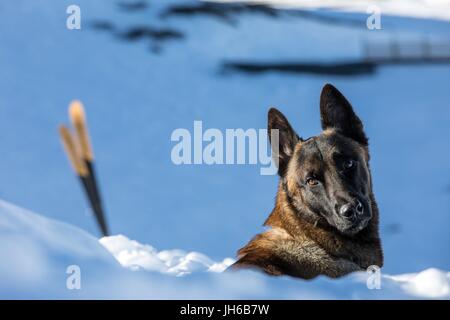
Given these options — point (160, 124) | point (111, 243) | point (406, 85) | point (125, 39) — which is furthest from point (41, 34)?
point (406, 85)

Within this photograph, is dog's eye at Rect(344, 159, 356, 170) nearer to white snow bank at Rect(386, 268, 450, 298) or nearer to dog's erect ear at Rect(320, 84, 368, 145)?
dog's erect ear at Rect(320, 84, 368, 145)

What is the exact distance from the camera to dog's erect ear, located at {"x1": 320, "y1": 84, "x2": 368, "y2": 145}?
3.25m

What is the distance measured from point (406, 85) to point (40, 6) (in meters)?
1.94

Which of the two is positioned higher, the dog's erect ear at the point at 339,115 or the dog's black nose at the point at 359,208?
the dog's erect ear at the point at 339,115

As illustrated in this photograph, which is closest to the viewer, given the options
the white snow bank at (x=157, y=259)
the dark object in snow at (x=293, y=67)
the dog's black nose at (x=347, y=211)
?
the dog's black nose at (x=347, y=211)

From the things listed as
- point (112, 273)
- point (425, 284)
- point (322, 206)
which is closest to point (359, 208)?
point (322, 206)

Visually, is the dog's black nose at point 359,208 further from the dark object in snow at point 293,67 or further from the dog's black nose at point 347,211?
the dark object in snow at point 293,67

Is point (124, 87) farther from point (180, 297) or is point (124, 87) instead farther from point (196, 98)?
point (180, 297)

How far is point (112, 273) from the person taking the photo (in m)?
3.37

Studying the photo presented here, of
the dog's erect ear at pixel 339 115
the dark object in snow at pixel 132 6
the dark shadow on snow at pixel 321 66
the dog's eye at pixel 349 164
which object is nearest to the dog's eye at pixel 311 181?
the dog's eye at pixel 349 164

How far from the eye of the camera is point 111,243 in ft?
11.2

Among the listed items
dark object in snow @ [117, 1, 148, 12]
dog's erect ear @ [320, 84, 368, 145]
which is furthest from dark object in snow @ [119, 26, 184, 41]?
dog's erect ear @ [320, 84, 368, 145]

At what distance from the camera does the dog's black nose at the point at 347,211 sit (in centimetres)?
305

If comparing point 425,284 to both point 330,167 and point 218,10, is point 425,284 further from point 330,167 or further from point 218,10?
point 218,10
